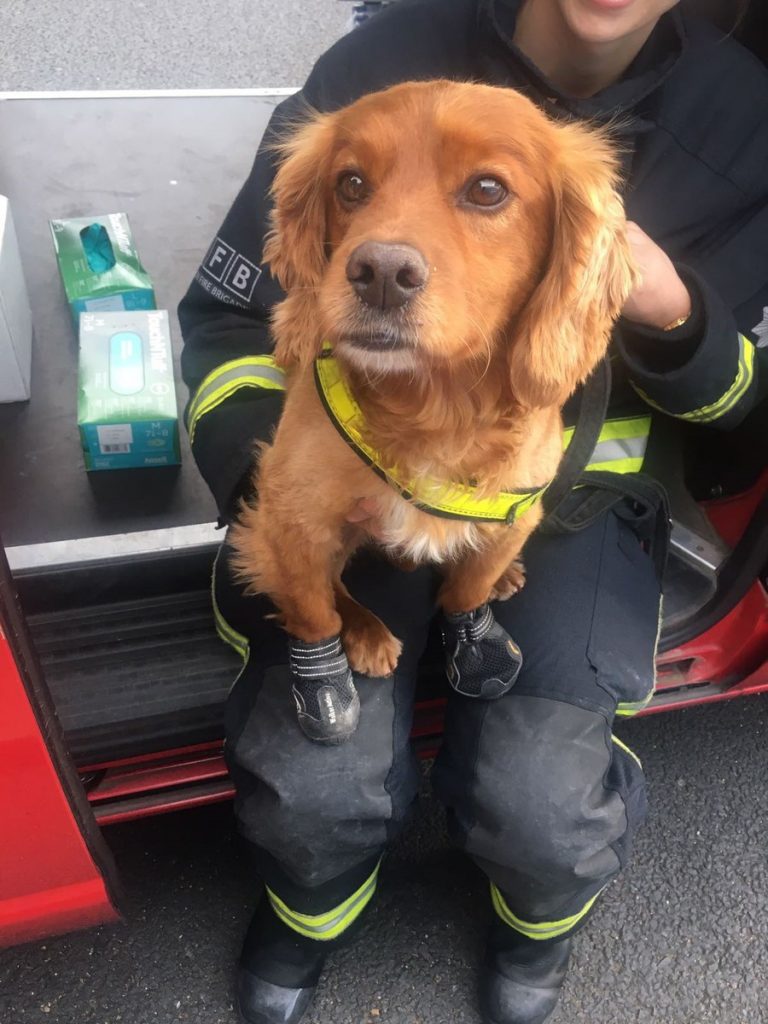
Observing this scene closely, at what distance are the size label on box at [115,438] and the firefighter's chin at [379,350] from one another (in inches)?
38.9

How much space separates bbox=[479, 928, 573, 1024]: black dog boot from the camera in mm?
1461

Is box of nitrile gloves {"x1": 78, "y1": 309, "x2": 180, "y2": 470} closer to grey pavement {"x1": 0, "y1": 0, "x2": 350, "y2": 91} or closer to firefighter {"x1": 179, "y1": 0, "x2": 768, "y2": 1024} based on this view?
firefighter {"x1": 179, "y1": 0, "x2": 768, "y2": 1024}

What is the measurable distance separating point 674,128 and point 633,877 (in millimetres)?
1278

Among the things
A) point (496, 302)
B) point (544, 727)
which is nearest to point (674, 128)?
point (496, 302)

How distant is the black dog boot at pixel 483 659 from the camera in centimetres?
133

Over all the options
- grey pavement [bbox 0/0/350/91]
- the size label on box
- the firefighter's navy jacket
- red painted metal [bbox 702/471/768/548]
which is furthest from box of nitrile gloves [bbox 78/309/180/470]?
grey pavement [bbox 0/0/350/91]

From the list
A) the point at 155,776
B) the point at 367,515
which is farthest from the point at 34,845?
the point at 367,515

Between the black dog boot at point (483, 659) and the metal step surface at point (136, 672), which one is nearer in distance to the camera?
the black dog boot at point (483, 659)

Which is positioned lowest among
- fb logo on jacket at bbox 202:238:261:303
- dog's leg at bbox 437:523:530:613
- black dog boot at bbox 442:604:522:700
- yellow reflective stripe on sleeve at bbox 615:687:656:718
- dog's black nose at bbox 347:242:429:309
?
yellow reflective stripe on sleeve at bbox 615:687:656:718

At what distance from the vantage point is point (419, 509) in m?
1.19

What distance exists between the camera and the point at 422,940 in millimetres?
1589

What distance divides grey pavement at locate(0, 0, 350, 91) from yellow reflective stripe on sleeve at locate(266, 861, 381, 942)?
3405 mm

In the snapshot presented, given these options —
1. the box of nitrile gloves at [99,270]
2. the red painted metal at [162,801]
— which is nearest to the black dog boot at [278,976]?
the red painted metal at [162,801]

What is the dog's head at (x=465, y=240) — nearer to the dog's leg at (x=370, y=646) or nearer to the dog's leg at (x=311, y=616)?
the dog's leg at (x=311, y=616)
